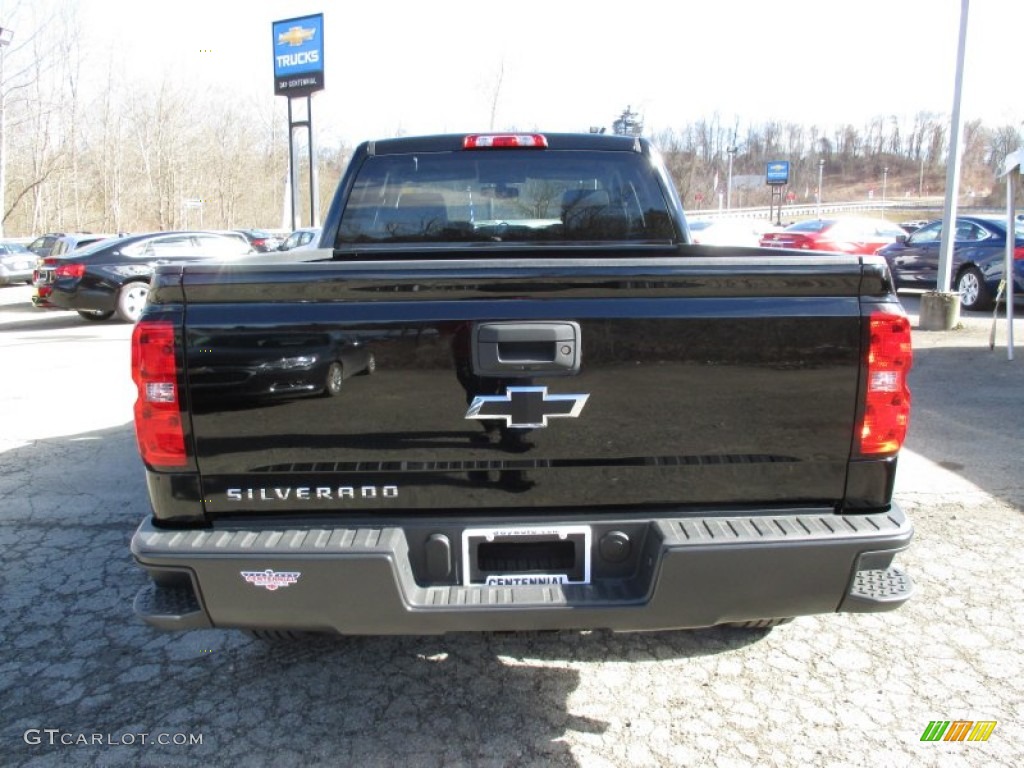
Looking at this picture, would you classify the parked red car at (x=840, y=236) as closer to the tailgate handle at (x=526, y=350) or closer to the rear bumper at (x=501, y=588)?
the rear bumper at (x=501, y=588)

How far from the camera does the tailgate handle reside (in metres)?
2.07

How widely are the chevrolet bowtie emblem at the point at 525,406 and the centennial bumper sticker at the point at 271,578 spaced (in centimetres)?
66

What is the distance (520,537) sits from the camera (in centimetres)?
220

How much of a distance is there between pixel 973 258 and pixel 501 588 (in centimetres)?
1393

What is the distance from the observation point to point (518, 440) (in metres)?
2.13

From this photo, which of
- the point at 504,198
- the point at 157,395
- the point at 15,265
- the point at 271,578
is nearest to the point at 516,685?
the point at 271,578

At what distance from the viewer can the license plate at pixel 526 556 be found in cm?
219

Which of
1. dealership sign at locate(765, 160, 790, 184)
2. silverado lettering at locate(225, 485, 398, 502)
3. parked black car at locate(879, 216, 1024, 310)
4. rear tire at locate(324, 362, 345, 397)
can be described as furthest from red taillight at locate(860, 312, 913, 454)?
dealership sign at locate(765, 160, 790, 184)

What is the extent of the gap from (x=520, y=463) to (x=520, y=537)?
226mm

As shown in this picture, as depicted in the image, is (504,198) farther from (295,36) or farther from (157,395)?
(295,36)

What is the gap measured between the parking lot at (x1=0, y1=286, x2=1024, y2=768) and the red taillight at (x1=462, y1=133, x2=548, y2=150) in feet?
8.16

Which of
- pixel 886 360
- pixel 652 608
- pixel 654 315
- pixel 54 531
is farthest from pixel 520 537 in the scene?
pixel 54 531

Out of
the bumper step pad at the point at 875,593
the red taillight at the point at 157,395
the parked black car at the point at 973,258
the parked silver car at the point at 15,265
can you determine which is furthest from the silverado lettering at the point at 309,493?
the parked silver car at the point at 15,265

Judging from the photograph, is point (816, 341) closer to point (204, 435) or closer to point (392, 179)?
point (204, 435)
